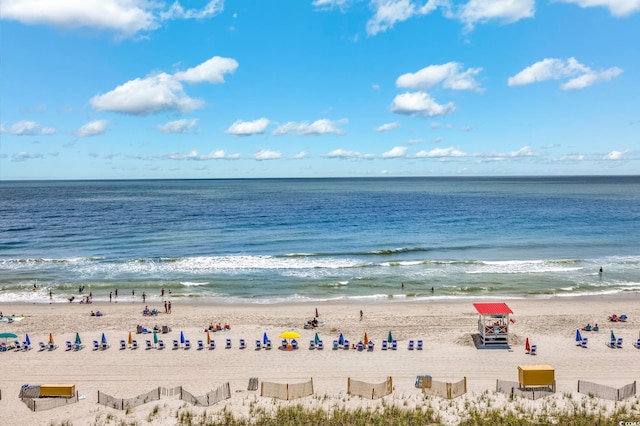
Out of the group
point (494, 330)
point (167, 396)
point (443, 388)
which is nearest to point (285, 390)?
point (167, 396)

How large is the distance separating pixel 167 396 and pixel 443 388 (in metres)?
12.6

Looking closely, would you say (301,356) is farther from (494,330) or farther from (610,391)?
(610,391)

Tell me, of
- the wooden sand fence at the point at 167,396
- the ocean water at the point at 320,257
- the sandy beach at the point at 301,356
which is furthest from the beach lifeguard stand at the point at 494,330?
the wooden sand fence at the point at 167,396

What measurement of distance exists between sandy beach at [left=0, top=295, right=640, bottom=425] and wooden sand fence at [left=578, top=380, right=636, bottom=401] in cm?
88

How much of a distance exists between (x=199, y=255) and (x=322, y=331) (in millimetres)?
28660

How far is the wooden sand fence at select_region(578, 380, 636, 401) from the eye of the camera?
64.4ft

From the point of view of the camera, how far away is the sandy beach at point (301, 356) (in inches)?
806

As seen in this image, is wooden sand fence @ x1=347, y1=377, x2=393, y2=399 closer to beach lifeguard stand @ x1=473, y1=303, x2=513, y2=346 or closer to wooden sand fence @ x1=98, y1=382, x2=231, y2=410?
wooden sand fence @ x1=98, y1=382, x2=231, y2=410

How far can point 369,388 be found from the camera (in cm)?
2053

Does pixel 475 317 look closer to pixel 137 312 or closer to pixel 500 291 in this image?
pixel 500 291

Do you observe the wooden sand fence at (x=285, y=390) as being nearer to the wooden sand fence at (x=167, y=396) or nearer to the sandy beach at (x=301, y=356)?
the sandy beach at (x=301, y=356)

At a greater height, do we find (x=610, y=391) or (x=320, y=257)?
(x=320, y=257)

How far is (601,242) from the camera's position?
2379 inches

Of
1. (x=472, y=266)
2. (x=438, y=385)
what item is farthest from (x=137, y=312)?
(x=472, y=266)
